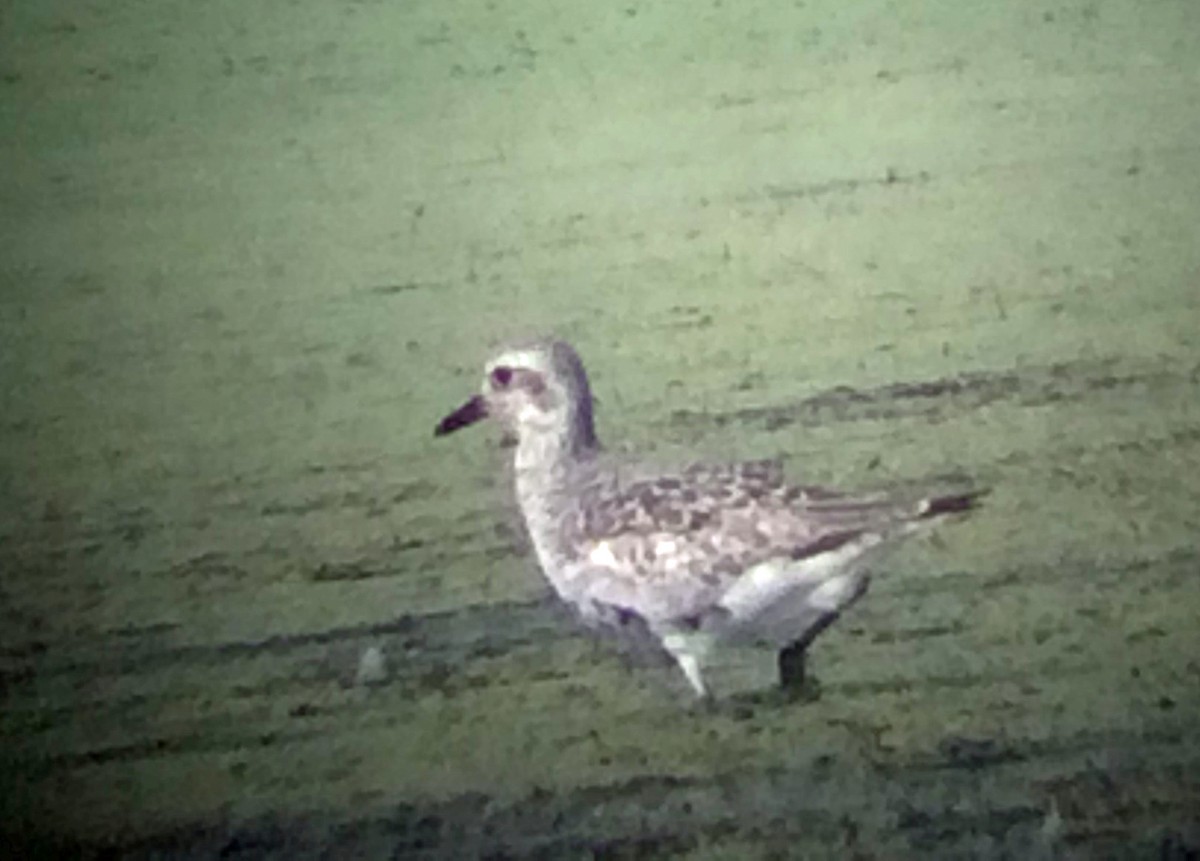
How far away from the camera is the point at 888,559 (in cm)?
89

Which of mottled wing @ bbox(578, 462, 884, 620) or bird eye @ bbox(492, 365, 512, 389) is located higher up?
bird eye @ bbox(492, 365, 512, 389)

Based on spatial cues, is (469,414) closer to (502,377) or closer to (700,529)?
(502,377)

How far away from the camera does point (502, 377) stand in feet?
2.92

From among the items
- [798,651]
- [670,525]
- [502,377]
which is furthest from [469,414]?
[798,651]

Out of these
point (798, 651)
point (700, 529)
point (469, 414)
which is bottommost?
point (798, 651)

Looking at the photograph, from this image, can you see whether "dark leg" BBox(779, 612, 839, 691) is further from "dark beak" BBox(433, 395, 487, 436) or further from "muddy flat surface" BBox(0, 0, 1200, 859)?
"dark beak" BBox(433, 395, 487, 436)

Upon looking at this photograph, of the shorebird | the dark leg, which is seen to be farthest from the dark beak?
the dark leg

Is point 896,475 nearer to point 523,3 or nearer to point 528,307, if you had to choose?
point 528,307

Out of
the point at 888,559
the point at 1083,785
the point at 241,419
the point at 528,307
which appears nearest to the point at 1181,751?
the point at 1083,785

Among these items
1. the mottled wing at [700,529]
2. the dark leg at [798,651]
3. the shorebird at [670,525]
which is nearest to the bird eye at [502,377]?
the shorebird at [670,525]

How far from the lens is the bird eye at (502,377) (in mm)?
888

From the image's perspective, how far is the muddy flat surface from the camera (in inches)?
35.1

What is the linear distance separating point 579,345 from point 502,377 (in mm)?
61

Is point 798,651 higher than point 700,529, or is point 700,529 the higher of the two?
point 700,529
